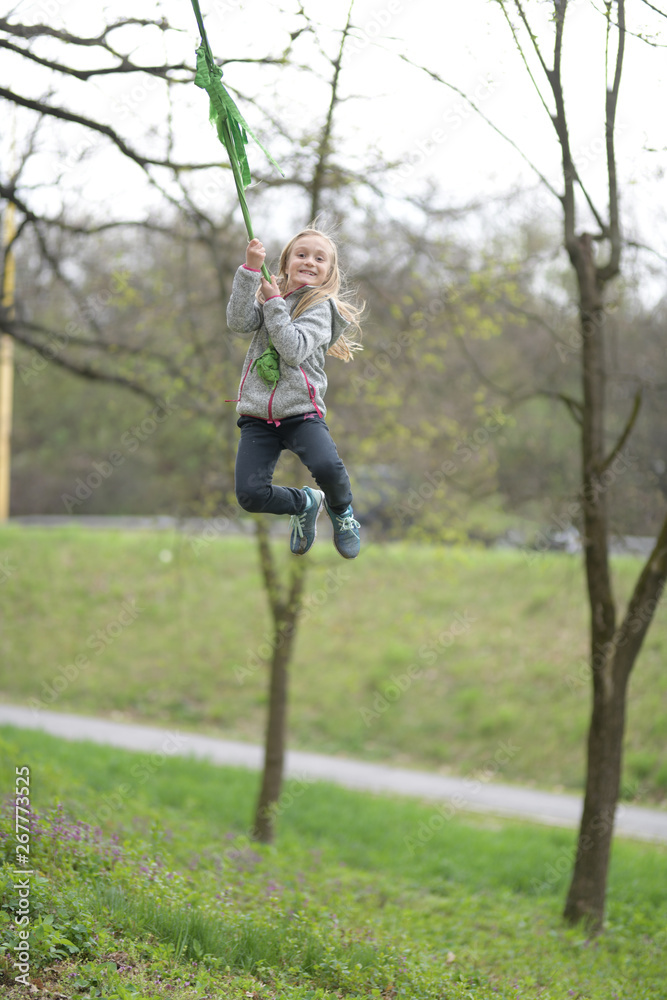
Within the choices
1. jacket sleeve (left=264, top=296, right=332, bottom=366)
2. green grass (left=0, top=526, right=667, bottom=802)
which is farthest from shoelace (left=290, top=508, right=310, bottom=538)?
green grass (left=0, top=526, right=667, bottom=802)

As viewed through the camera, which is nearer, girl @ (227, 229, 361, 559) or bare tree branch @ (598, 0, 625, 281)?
girl @ (227, 229, 361, 559)

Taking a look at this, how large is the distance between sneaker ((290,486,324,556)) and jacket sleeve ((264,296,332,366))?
0.64 meters

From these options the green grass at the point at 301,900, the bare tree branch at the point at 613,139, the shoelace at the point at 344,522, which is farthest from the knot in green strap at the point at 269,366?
the bare tree branch at the point at 613,139

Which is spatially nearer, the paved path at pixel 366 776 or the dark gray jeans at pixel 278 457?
the dark gray jeans at pixel 278 457

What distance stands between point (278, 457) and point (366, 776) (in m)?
9.47

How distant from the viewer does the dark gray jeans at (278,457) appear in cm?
382

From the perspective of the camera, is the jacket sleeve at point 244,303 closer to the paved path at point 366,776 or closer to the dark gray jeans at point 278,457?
the dark gray jeans at point 278,457

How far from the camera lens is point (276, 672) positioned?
9305mm

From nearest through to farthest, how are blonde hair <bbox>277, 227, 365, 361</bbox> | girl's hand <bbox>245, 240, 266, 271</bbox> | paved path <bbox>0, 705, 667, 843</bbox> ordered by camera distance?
girl's hand <bbox>245, 240, 266, 271</bbox>
blonde hair <bbox>277, 227, 365, 361</bbox>
paved path <bbox>0, 705, 667, 843</bbox>

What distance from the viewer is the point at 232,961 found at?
14.8ft

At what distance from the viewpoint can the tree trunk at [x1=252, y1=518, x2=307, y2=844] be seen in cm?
866

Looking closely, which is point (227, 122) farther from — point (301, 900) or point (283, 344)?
point (301, 900)

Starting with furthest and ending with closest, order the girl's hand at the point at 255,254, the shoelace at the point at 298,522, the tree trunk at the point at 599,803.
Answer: the tree trunk at the point at 599,803 < the shoelace at the point at 298,522 < the girl's hand at the point at 255,254

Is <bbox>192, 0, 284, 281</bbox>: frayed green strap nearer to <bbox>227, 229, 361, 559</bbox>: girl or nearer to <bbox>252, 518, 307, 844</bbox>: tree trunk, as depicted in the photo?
<bbox>227, 229, 361, 559</bbox>: girl
